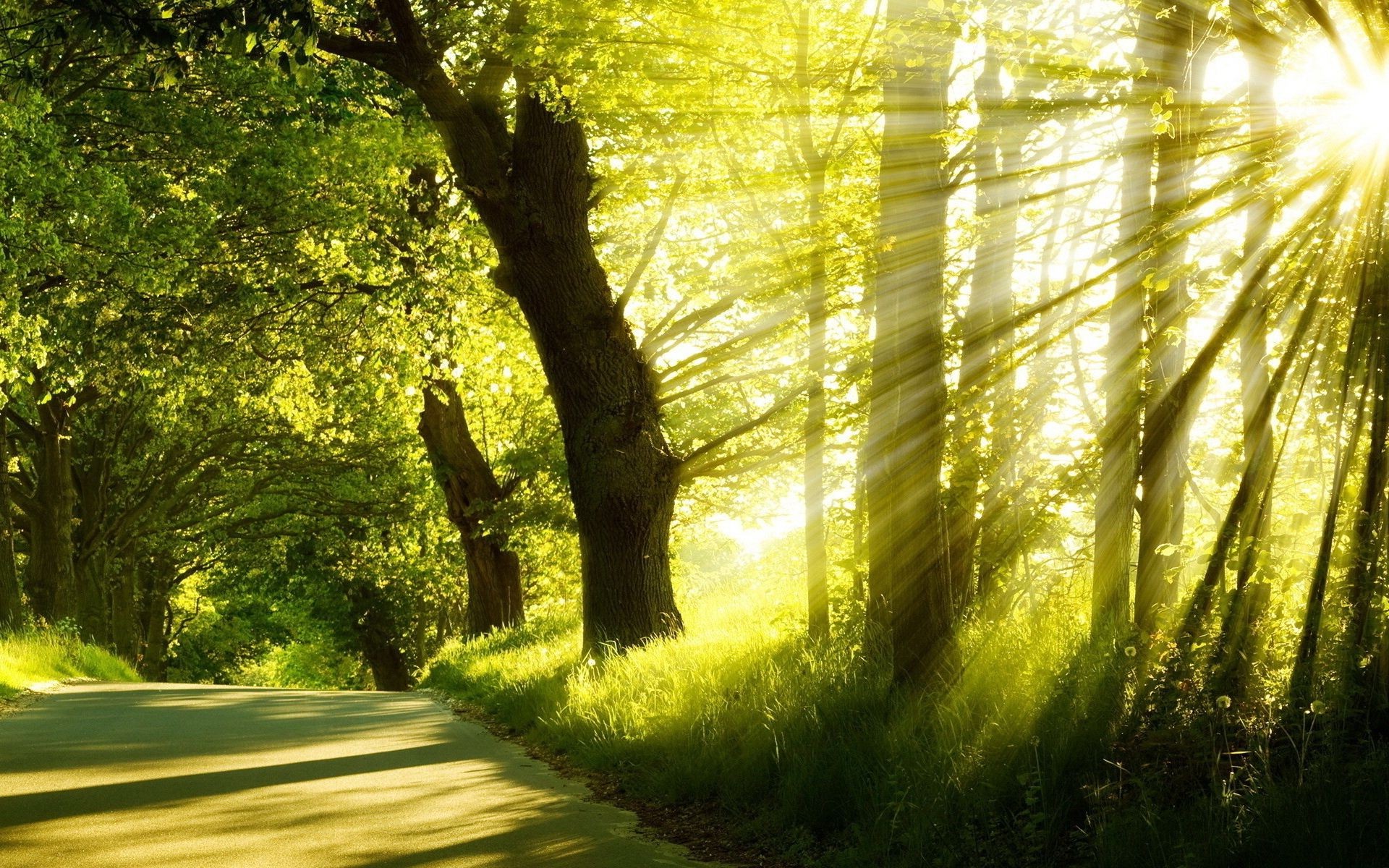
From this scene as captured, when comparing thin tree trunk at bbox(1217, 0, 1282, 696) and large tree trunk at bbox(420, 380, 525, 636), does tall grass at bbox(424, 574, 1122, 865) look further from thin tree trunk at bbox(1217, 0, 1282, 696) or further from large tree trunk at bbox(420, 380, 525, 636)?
large tree trunk at bbox(420, 380, 525, 636)

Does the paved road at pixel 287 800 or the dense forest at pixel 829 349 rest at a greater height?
the dense forest at pixel 829 349

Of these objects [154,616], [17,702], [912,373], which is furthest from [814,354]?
[154,616]

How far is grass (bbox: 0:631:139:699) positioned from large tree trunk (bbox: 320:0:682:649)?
6.58 meters

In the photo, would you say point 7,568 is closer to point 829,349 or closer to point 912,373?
point 829,349

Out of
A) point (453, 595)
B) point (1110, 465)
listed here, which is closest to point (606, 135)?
point (1110, 465)

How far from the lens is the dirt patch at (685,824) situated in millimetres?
5168

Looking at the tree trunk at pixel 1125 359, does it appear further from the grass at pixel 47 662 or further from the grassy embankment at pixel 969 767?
the grass at pixel 47 662

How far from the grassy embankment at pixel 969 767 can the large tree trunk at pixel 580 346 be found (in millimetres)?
3599

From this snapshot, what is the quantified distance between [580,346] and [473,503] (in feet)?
30.7

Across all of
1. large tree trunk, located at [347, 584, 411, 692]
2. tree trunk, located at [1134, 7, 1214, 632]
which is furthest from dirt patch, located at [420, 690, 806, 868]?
large tree trunk, located at [347, 584, 411, 692]

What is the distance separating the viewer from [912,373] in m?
7.13

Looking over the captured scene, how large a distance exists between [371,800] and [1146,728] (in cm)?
418

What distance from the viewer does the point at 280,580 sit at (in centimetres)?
3500

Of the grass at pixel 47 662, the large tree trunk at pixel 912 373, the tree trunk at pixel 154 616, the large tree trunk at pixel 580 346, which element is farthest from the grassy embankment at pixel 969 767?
the tree trunk at pixel 154 616
